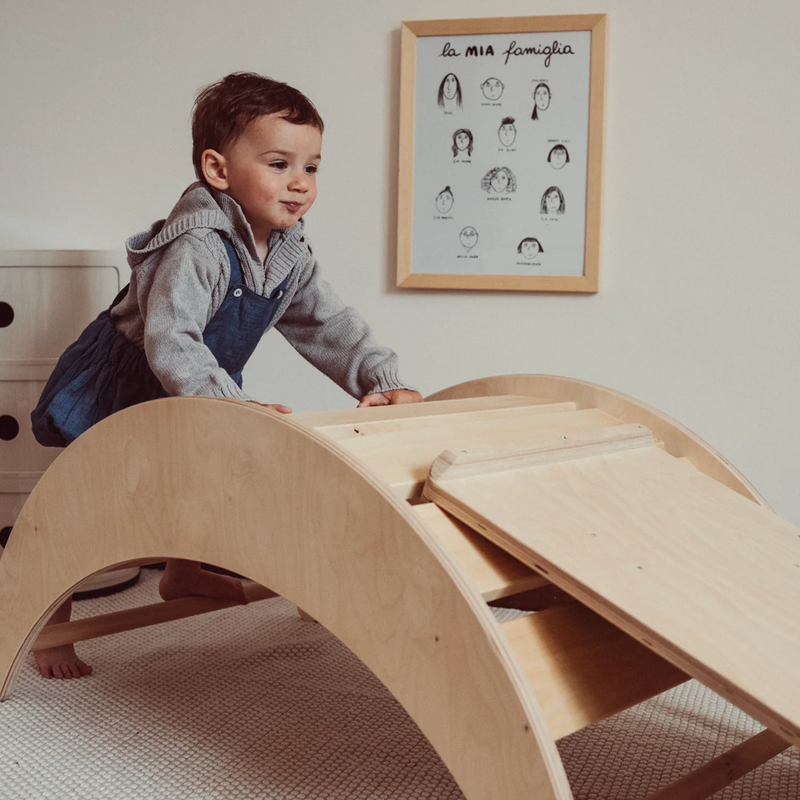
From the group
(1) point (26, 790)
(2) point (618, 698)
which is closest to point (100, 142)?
(1) point (26, 790)

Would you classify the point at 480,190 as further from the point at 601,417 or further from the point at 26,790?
the point at 26,790

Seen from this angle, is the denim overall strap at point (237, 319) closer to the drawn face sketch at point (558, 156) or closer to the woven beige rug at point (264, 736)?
the woven beige rug at point (264, 736)

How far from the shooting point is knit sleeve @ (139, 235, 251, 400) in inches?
44.1

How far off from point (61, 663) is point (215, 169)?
75cm

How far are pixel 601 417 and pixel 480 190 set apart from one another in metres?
0.77

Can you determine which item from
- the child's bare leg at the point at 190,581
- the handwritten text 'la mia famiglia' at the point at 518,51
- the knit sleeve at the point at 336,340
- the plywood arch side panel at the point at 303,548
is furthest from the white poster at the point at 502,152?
the plywood arch side panel at the point at 303,548

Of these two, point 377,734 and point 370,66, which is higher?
point 370,66

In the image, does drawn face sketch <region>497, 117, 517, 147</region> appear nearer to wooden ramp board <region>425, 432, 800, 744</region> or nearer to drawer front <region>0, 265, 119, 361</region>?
drawer front <region>0, 265, 119, 361</region>

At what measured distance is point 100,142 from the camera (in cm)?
192

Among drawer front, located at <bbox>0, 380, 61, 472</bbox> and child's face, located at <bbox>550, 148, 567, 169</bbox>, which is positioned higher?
child's face, located at <bbox>550, 148, 567, 169</bbox>

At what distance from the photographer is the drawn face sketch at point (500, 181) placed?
5.80ft

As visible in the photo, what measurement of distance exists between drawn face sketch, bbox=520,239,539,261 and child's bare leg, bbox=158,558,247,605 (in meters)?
0.85

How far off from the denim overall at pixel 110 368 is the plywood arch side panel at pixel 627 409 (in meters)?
0.34

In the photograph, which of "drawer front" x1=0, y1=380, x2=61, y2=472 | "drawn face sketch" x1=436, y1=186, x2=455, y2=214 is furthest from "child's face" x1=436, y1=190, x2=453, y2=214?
"drawer front" x1=0, y1=380, x2=61, y2=472
